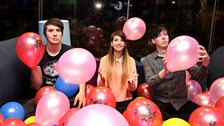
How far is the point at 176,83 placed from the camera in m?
2.50

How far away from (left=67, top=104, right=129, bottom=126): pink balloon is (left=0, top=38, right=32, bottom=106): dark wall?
1131mm

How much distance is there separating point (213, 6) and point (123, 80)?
11.4 ft

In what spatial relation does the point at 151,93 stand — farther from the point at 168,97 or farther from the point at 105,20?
the point at 105,20

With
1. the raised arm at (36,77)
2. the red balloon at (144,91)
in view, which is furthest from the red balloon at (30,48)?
the red balloon at (144,91)

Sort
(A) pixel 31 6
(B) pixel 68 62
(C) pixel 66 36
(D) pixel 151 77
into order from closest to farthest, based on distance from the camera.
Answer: (B) pixel 68 62, (D) pixel 151 77, (C) pixel 66 36, (A) pixel 31 6

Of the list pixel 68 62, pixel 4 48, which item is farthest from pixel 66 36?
pixel 68 62

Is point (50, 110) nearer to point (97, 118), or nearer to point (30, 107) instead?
point (30, 107)

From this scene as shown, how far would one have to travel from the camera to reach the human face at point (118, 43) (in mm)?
2549

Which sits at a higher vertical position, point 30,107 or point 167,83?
point 167,83

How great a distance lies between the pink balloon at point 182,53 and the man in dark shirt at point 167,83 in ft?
1.40

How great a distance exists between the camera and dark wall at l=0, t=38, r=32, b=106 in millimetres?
2301

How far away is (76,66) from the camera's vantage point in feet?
6.25

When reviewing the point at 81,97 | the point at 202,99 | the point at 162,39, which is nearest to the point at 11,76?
the point at 81,97

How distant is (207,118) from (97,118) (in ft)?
2.78
